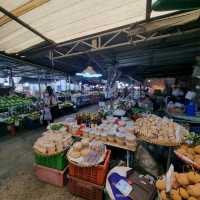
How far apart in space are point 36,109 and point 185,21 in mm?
7518

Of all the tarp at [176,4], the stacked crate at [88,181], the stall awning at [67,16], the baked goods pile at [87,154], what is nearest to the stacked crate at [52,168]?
the stacked crate at [88,181]

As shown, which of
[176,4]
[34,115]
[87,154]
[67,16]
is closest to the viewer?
[176,4]

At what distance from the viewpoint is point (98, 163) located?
246 centimetres

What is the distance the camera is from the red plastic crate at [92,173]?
2490 millimetres

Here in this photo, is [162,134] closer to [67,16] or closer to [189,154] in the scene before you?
[189,154]

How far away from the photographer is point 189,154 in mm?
2098

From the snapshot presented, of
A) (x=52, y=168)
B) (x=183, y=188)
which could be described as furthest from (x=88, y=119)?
(x=183, y=188)

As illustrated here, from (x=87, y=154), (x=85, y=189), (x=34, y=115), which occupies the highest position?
(x=87, y=154)

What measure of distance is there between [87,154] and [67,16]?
8.46 ft

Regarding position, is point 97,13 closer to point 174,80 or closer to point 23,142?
point 23,142

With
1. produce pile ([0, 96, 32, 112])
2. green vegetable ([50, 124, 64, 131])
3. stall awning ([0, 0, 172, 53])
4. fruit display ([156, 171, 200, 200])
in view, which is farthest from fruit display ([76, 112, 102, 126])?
produce pile ([0, 96, 32, 112])

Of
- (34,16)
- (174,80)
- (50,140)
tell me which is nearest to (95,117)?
(50,140)

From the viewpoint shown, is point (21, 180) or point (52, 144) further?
point (21, 180)

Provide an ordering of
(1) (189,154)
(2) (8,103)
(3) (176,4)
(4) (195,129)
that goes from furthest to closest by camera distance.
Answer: (2) (8,103)
(4) (195,129)
(1) (189,154)
(3) (176,4)
